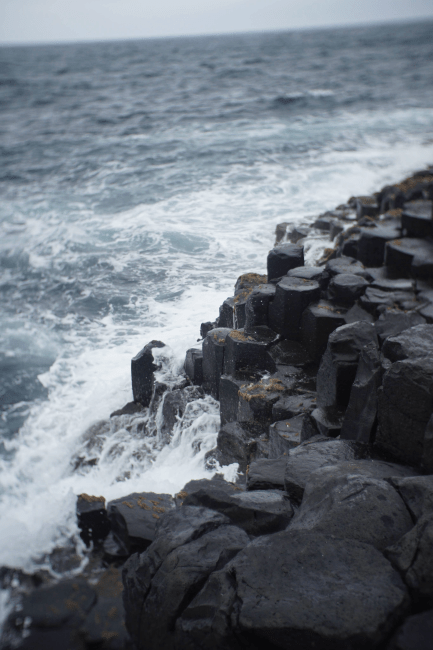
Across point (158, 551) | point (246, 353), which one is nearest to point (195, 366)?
point (246, 353)

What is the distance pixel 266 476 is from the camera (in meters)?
4.37

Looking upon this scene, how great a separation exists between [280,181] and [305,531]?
16.6m

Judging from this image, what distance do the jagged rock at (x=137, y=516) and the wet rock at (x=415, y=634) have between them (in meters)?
2.36

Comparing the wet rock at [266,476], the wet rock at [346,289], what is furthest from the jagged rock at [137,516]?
the wet rock at [346,289]

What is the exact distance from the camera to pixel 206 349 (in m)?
6.74

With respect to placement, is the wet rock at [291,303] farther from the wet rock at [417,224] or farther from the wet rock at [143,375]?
the wet rock at [417,224]

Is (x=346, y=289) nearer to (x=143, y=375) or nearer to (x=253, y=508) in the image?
(x=143, y=375)

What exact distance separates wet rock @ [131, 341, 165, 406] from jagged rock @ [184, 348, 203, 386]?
586 millimetres

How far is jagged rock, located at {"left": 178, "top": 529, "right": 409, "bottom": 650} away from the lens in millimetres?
2342

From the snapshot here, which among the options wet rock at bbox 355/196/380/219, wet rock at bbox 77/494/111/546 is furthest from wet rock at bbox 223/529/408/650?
wet rock at bbox 355/196/380/219

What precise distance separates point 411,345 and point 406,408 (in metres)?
0.58

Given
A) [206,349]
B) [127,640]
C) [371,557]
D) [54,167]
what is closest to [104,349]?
[206,349]

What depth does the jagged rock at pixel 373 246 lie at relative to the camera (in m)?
8.38

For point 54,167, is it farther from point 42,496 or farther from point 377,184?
point 42,496
